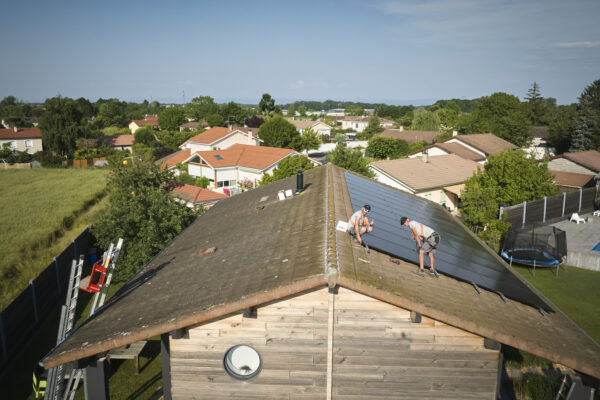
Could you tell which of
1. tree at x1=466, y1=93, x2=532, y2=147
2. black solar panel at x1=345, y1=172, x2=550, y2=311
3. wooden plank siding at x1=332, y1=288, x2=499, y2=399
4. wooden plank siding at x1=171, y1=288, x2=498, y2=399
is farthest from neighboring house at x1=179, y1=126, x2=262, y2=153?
wooden plank siding at x1=332, y1=288, x2=499, y2=399

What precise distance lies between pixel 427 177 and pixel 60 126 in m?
59.6

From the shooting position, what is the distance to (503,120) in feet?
245

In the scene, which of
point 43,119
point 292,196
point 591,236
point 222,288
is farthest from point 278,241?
point 43,119

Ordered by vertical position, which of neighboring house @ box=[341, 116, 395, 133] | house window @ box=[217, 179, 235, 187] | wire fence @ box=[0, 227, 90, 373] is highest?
neighboring house @ box=[341, 116, 395, 133]

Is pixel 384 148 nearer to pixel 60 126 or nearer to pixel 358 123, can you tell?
pixel 60 126

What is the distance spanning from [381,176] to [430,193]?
14.7 feet

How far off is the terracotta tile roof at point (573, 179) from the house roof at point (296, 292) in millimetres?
36007

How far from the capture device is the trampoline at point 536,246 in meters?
21.4

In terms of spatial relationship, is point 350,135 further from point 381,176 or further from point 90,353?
point 90,353

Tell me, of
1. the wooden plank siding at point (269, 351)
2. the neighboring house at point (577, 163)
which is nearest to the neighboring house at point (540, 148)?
the neighboring house at point (577, 163)

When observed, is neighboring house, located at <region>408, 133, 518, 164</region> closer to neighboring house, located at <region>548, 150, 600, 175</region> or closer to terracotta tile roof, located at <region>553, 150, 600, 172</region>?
neighboring house, located at <region>548, 150, 600, 175</region>

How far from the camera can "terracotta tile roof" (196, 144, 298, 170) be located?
146ft

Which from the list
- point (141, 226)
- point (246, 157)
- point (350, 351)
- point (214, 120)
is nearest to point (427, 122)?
point (214, 120)

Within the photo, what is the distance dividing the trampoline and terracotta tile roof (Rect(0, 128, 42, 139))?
77.5 m
